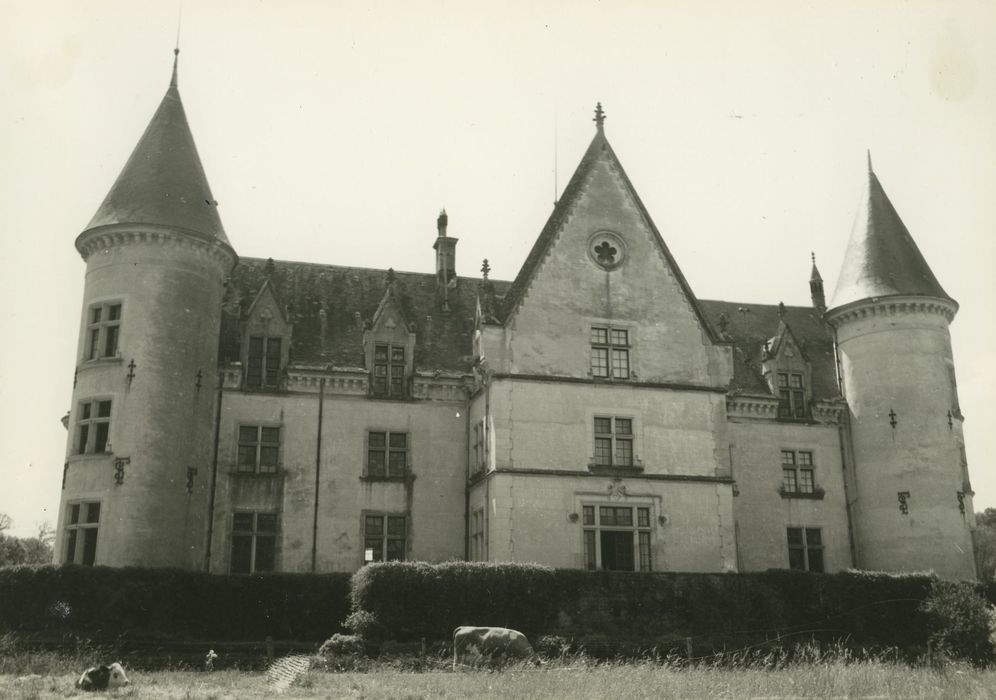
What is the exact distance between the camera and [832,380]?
40438 mm

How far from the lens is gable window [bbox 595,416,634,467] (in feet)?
108

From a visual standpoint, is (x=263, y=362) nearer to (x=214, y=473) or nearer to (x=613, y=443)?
(x=214, y=473)

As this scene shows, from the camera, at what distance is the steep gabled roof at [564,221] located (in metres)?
33.8

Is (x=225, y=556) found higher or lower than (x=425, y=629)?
higher

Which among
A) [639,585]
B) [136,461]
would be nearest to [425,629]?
[639,585]

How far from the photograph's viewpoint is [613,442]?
32969 mm

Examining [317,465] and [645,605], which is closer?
[645,605]

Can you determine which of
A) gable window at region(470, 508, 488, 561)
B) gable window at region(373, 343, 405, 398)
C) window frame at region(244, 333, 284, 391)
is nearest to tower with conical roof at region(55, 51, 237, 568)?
window frame at region(244, 333, 284, 391)

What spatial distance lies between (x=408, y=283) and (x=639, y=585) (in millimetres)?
16366

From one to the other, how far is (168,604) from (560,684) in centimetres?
1280

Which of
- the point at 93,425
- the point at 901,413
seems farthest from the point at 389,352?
the point at 901,413

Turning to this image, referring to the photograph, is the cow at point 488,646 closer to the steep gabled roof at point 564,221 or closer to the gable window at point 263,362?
the steep gabled roof at point 564,221

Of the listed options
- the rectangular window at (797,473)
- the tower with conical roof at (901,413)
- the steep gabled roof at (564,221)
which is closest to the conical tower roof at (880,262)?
the tower with conical roof at (901,413)

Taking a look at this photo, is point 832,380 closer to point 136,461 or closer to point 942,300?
point 942,300
